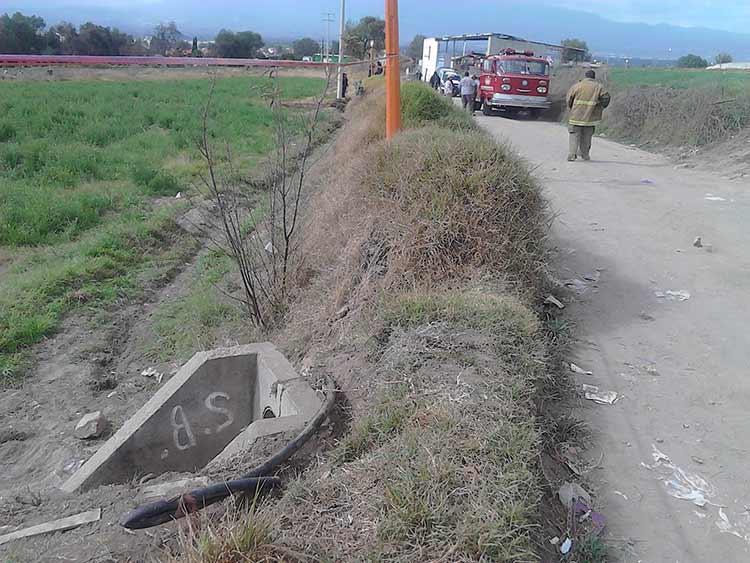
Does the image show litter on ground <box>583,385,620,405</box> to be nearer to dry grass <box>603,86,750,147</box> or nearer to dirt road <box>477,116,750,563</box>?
dirt road <box>477,116,750,563</box>

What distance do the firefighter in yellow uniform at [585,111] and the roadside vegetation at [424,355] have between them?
6177mm

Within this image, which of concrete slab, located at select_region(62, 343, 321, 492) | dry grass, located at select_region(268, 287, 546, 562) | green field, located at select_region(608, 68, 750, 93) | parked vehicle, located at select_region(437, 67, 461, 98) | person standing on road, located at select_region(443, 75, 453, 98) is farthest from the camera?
person standing on road, located at select_region(443, 75, 453, 98)

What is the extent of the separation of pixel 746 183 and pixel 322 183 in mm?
7280

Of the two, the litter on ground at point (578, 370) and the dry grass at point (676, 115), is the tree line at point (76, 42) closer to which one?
the dry grass at point (676, 115)

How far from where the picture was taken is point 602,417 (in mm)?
4340

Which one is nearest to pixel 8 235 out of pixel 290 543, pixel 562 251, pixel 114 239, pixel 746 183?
pixel 114 239

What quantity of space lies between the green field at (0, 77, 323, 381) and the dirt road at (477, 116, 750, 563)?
416 centimetres

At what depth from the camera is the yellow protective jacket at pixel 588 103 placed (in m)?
12.1

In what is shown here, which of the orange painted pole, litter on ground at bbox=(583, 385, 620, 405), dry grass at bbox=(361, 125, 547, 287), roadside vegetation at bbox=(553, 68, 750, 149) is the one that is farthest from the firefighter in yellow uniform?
litter on ground at bbox=(583, 385, 620, 405)

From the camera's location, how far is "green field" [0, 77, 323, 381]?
24.8 ft

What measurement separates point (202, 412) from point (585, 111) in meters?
9.84

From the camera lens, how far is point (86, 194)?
1146 cm

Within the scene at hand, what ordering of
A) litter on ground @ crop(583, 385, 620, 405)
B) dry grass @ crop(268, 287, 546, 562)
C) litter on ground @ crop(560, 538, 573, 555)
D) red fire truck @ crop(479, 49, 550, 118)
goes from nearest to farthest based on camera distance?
dry grass @ crop(268, 287, 546, 562) → litter on ground @ crop(560, 538, 573, 555) → litter on ground @ crop(583, 385, 620, 405) → red fire truck @ crop(479, 49, 550, 118)

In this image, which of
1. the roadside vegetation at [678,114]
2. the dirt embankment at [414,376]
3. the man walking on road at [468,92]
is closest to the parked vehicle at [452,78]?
the man walking on road at [468,92]
